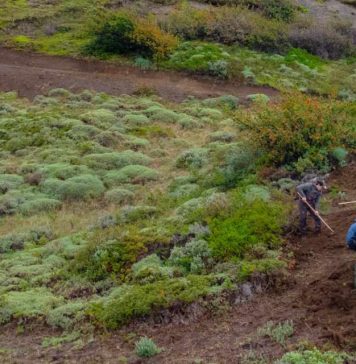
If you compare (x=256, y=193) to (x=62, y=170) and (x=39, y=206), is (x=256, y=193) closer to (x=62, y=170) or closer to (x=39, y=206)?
(x=39, y=206)

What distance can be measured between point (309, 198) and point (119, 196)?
7348mm

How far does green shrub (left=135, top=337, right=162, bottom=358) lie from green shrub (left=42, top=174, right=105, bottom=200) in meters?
9.51

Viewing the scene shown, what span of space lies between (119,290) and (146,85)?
19076 millimetres

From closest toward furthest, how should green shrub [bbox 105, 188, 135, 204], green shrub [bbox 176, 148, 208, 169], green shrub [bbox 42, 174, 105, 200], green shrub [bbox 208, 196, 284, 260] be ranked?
1. green shrub [bbox 208, 196, 284, 260]
2. green shrub [bbox 105, 188, 135, 204]
3. green shrub [bbox 42, 174, 105, 200]
4. green shrub [bbox 176, 148, 208, 169]

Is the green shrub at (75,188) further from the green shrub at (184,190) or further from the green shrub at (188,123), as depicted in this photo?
the green shrub at (188,123)

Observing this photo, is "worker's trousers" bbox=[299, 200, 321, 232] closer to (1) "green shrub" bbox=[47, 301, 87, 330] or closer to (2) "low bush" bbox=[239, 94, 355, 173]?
(2) "low bush" bbox=[239, 94, 355, 173]

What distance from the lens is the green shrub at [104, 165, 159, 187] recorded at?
20.5 metres

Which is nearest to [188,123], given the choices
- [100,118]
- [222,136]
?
[222,136]

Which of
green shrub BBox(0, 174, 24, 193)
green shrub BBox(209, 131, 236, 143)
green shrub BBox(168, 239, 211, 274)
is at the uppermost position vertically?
green shrub BBox(168, 239, 211, 274)

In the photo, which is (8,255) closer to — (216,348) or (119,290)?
(119,290)

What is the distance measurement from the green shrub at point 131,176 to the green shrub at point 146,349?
10382 mm

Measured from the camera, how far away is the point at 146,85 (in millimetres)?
30406

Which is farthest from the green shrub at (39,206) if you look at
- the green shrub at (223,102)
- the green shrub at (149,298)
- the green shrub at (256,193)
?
the green shrub at (223,102)

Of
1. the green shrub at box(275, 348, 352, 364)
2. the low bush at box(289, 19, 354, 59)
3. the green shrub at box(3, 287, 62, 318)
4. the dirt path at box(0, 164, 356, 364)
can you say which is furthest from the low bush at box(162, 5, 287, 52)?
the green shrub at box(275, 348, 352, 364)
